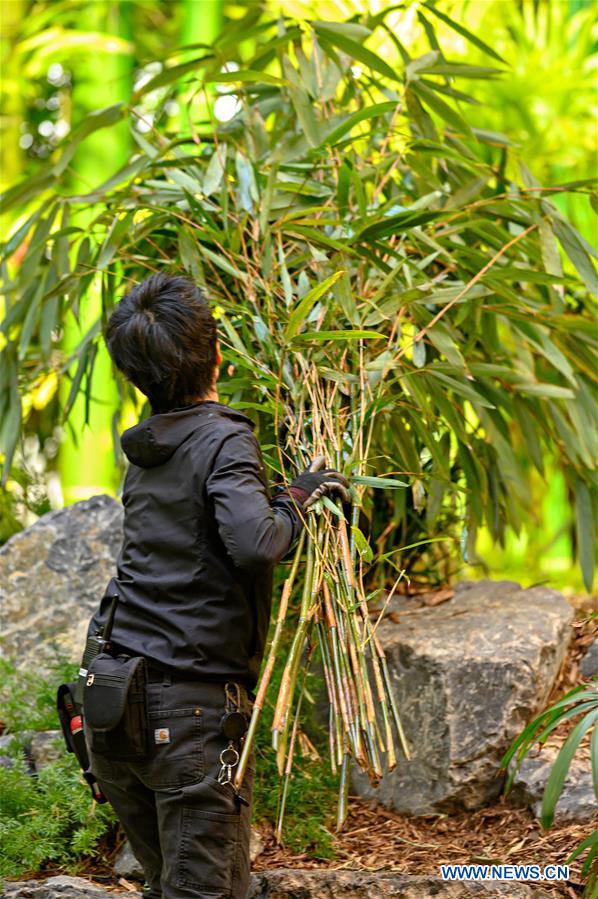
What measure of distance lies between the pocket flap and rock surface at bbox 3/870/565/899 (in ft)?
1.84

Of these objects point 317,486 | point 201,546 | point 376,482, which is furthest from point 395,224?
point 201,546

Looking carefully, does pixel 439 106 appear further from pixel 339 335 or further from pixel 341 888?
pixel 341 888

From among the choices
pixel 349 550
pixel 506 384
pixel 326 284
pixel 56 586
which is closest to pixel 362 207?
pixel 326 284

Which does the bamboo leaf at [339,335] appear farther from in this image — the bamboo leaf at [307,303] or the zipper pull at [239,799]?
the zipper pull at [239,799]

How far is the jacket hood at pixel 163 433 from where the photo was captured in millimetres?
1698

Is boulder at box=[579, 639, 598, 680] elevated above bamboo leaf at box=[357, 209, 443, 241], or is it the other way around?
bamboo leaf at box=[357, 209, 443, 241]

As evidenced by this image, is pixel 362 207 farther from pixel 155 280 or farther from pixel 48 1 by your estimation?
pixel 48 1

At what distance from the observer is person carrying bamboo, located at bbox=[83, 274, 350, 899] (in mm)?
1611

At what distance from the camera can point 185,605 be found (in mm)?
1656

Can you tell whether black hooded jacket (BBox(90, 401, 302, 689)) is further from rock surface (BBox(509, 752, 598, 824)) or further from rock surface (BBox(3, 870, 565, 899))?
rock surface (BBox(509, 752, 598, 824))

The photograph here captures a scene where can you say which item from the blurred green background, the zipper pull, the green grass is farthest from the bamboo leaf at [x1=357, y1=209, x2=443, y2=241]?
the blurred green background

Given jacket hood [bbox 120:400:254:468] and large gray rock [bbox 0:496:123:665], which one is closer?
jacket hood [bbox 120:400:254:468]

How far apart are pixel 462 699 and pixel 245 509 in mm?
1204

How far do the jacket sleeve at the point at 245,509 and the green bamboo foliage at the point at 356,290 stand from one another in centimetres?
21
